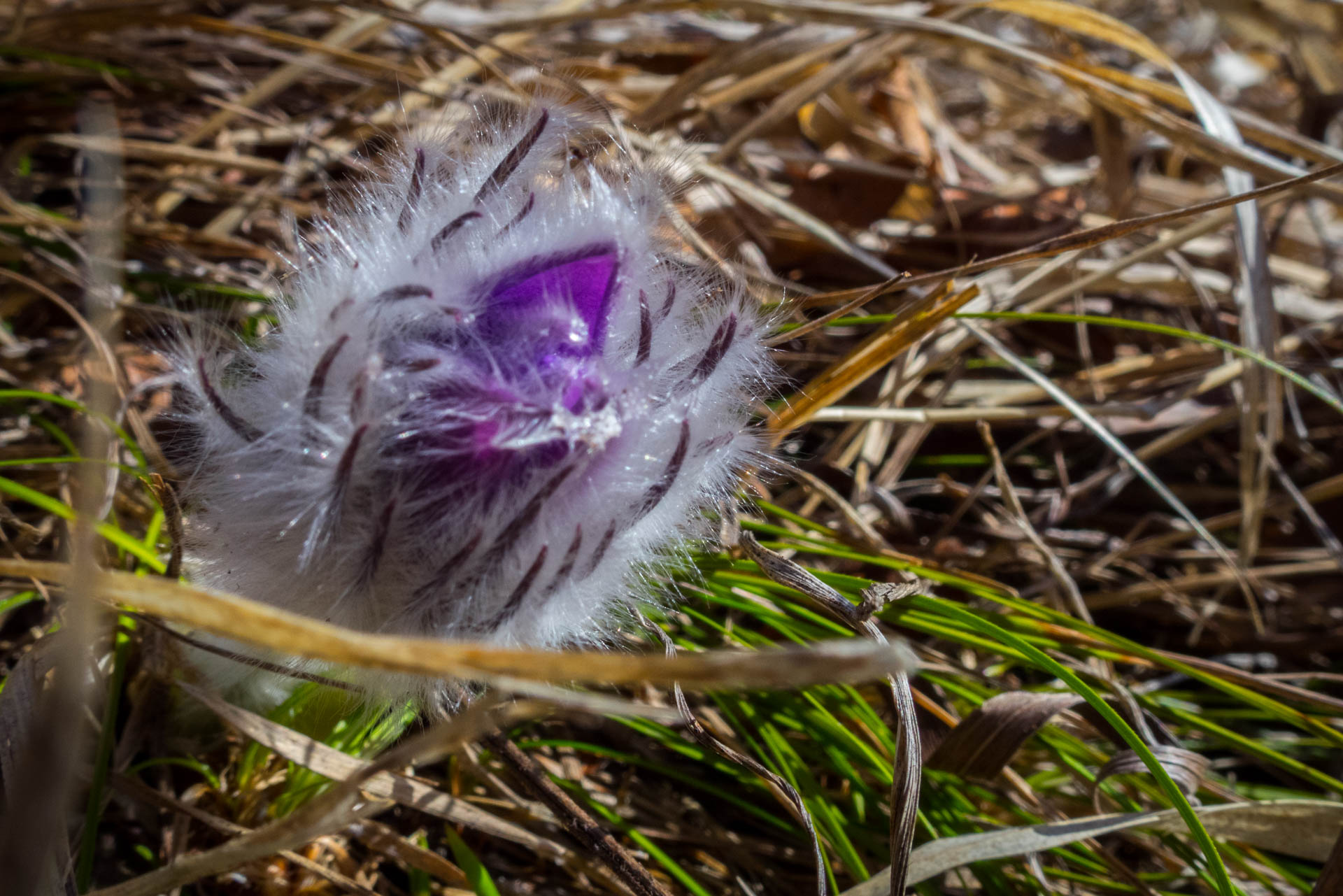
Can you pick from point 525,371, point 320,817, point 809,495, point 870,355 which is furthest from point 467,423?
point 809,495

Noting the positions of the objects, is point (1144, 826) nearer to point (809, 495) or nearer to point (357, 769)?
point (809, 495)

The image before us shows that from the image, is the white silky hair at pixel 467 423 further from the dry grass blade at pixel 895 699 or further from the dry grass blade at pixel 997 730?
the dry grass blade at pixel 997 730

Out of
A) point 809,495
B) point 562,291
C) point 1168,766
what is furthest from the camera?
point 809,495

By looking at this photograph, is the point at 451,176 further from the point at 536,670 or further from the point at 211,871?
the point at 211,871

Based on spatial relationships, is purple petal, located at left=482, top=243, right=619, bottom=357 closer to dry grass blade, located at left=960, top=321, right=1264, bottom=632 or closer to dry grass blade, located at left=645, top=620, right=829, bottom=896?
dry grass blade, located at left=645, top=620, right=829, bottom=896

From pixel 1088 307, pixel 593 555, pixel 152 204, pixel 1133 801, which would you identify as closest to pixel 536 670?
pixel 593 555

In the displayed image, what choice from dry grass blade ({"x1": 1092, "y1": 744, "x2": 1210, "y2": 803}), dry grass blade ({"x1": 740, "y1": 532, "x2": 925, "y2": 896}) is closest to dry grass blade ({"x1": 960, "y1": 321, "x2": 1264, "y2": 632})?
dry grass blade ({"x1": 1092, "y1": 744, "x2": 1210, "y2": 803})

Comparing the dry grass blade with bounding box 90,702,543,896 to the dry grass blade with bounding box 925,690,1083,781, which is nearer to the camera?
the dry grass blade with bounding box 90,702,543,896
